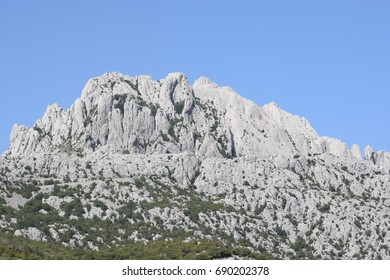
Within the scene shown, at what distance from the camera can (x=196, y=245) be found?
484 feet

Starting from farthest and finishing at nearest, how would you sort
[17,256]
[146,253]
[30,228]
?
[30,228] < [146,253] < [17,256]
